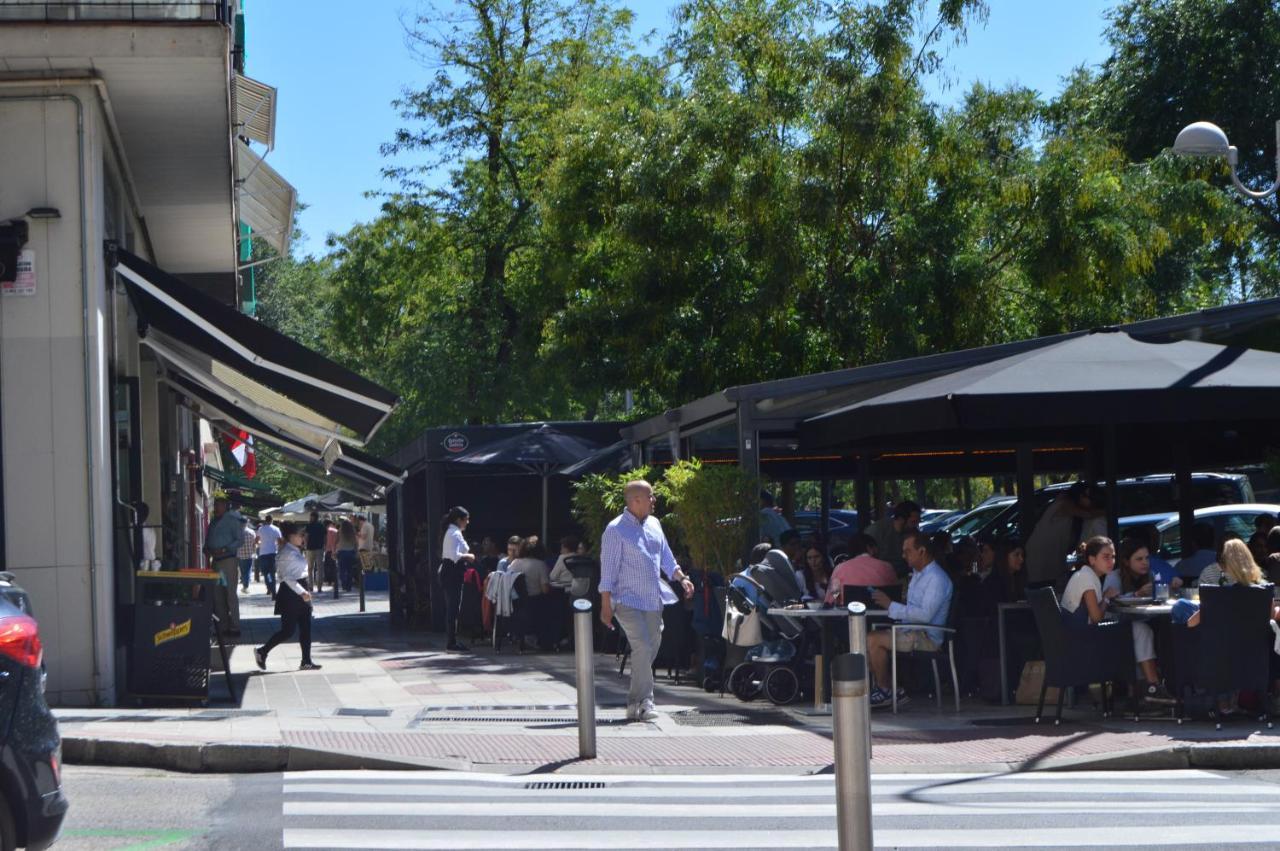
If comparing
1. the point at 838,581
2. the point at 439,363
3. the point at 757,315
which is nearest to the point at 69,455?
the point at 838,581

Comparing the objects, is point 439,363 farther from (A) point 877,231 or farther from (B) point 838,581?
(B) point 838,581

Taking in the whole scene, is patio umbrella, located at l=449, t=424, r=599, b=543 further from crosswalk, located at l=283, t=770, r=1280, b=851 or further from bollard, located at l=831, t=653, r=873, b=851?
bollard, located at l=831, t=653, r=873, b=851

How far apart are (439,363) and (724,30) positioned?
12294 millimetres

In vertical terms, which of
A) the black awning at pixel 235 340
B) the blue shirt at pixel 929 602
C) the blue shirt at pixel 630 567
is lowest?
the blue shirt at pixel 929 602

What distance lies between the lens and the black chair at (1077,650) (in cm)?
1132

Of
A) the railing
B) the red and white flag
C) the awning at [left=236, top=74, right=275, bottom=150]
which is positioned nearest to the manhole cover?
the railing

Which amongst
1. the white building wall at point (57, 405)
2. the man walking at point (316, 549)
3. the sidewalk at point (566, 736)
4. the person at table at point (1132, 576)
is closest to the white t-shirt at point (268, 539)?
the man walking at point (316, 549)

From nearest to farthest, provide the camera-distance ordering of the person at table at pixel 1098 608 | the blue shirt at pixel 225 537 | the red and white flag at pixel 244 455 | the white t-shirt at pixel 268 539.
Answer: the person at table at pixel 1098 608 < the blue shirt at pixel 225 537 < the red and white flag at pixel 244 455 < the white t-shirt at pixel 268 539

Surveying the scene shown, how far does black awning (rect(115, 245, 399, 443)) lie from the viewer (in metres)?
13.3

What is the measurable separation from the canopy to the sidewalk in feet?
7.40

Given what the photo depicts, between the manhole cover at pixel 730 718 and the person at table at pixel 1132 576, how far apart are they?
2629mm

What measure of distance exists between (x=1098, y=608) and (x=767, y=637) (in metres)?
2.74

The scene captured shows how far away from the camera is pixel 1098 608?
11.6 metres

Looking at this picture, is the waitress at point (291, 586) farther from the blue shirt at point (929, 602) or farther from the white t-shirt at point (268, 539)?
the white t-shirt at point (268, 539)
